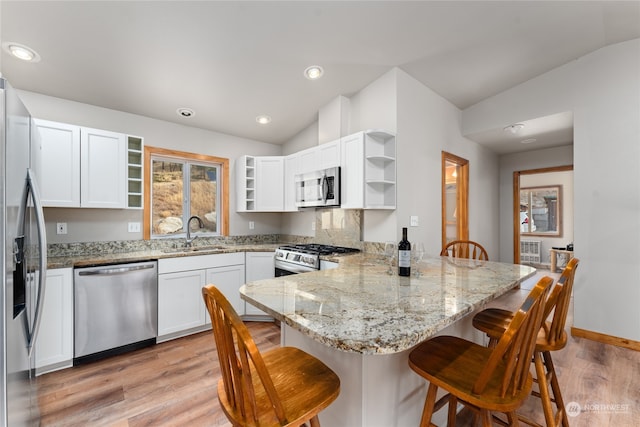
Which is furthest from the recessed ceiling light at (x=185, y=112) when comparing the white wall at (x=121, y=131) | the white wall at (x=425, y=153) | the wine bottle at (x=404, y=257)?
the wine bottle at (x=404, y=257)

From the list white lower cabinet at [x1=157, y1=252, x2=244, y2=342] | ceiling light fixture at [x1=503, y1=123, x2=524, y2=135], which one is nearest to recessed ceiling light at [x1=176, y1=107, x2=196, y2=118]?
white lower cabinet at [x1=157, y1=252, x2=244, y2=342]

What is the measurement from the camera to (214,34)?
2.18 meters

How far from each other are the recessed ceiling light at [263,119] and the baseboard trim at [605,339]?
4297 millimetres

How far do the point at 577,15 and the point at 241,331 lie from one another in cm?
346

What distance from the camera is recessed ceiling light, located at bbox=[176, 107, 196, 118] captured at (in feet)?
10.6

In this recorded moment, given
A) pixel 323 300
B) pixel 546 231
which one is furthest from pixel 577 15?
pixel 546 231

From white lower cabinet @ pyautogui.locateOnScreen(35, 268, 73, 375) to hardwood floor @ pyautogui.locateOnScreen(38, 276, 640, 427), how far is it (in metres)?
0.11

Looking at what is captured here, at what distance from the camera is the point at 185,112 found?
10.8ft

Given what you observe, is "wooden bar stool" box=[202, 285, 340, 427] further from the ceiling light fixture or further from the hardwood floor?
the ceiling light fixture

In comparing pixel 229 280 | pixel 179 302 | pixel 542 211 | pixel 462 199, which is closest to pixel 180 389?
pixel 179 302

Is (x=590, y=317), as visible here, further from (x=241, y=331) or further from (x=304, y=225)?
(x=241, y=331)

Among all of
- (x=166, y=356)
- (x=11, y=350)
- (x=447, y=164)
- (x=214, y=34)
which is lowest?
(x=166, y=356)

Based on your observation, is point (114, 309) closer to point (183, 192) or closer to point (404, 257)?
point (183, 192)

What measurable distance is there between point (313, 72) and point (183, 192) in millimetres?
2276
